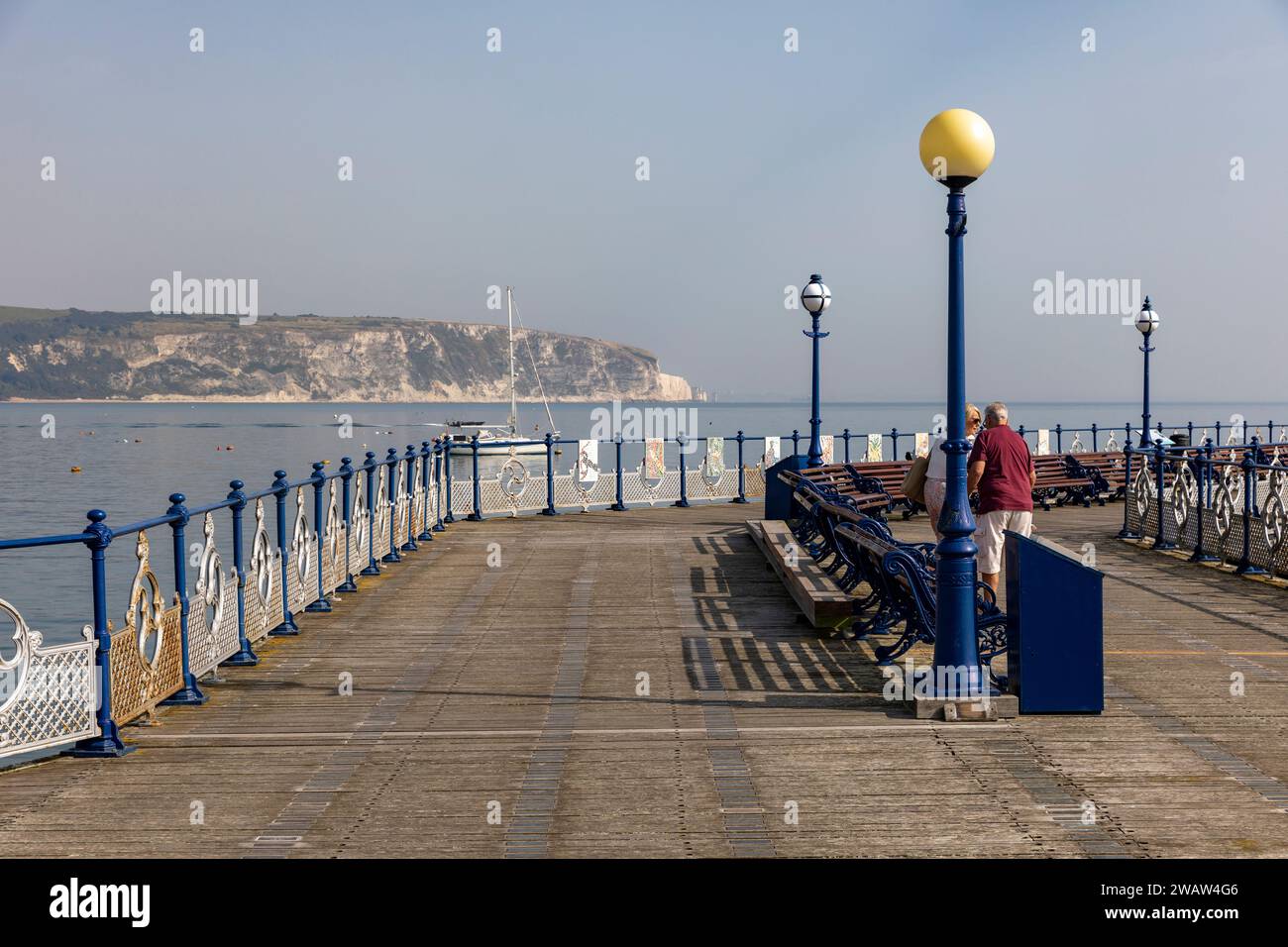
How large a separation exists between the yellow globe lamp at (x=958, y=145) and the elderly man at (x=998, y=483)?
345 centimetres

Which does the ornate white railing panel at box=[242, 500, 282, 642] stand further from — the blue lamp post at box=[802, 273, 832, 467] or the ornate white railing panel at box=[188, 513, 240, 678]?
the blue lamp post at box=[802, 273, 832, 467]

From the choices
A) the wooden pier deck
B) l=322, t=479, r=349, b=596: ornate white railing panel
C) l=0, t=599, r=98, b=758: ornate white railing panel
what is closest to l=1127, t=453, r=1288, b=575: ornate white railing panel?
the wooden pier deck

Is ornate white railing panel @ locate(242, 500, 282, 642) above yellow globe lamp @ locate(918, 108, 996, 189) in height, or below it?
below

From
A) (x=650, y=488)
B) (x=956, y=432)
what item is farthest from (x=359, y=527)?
(x=650, y=488)

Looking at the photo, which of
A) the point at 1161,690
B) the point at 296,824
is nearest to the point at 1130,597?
the point at 1161,690

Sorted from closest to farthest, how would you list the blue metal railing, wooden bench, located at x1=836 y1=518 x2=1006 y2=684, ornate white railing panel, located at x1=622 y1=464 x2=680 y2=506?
the blue metal railing → wooden bench, located at x1=836 y1=518 x2=1006 y2=684 → ornate white railing panel, located at x1=622 y1=464 x2=680 y2=506

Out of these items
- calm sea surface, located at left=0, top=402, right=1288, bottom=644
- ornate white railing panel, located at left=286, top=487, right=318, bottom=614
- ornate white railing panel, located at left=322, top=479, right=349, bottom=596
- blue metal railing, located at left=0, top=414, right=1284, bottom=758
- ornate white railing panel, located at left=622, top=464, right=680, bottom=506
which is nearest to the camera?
blue metal railing, located at left=0, top=414, right=1284, bottom=758

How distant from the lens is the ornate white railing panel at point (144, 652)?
758 centimetres

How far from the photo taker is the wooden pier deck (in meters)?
5.73

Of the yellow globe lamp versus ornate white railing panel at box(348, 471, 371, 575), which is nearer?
the yellow globe lamp

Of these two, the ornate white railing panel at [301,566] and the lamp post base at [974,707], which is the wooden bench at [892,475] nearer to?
the ornate white railing panel at [301,566]

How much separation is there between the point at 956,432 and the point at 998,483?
3212 millimetres

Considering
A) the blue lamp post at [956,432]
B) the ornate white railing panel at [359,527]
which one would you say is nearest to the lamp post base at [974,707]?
the blue lamp post at [956,432]

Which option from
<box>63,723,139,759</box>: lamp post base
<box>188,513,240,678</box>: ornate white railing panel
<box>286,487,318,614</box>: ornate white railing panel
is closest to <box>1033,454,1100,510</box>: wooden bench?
<box>286,487,318,614</box>: ornate white railing panel
